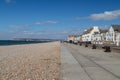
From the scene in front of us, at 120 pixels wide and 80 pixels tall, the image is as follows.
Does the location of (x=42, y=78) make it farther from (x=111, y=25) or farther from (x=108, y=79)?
(x=111, y=25)

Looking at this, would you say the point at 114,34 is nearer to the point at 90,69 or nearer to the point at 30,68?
the point at 30,68

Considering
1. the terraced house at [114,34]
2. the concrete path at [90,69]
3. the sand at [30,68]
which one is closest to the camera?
the concrete path at [90,69]

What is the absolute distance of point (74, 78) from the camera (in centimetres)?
1019

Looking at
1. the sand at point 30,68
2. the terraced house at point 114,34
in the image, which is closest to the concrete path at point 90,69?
the sand at point 30,68

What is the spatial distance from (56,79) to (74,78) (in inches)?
37.8

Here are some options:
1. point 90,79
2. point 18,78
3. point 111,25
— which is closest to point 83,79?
point 90,79

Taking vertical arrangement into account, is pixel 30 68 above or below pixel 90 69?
below

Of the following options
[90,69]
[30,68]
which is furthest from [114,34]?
[90,69]

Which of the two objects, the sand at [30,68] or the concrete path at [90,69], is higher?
the concrete path at [90,69]

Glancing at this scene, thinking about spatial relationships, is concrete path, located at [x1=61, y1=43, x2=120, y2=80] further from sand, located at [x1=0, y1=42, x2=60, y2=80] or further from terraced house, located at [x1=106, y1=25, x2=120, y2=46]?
terraced house, located at [x1=106, y1=25, x2=120, y2=46]

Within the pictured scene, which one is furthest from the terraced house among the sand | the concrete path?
the concrete path

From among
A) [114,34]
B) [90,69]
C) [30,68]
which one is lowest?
[30,68]

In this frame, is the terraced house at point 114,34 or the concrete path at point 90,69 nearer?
the concrete path at point 90,69

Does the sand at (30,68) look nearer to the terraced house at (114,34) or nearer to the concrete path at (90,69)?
the concrete path at (90,69)
